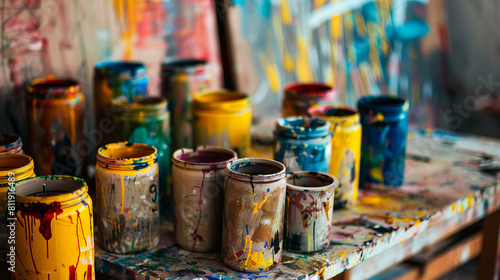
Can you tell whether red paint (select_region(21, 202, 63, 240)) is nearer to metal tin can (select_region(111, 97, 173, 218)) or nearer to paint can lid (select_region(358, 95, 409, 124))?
metal tin can (select_region(111, 97, 173, 218))

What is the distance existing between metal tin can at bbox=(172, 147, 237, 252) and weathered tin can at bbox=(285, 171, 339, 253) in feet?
0.44

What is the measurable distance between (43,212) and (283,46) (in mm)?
1254

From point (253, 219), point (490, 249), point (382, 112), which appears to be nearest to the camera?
point (253, 219)

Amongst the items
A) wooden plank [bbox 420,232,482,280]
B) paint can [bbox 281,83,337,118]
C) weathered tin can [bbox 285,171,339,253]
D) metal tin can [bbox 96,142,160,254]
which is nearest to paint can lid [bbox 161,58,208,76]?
paint can [bbox 281,83,337,118]

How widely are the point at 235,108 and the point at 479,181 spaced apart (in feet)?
→ 2.36

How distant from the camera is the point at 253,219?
96cm

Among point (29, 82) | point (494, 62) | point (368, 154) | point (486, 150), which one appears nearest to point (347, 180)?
point (368, 154)

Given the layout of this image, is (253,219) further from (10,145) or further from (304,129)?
(10,145)

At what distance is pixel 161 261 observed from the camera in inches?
40.5

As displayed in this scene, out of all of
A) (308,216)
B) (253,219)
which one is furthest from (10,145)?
(308,216)

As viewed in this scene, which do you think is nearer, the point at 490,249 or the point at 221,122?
the point at 221,122

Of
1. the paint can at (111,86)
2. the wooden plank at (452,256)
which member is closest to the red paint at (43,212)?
the paint can at (111,86)

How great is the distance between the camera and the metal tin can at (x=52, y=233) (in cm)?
84

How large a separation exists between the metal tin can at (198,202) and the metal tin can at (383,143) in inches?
17.1
